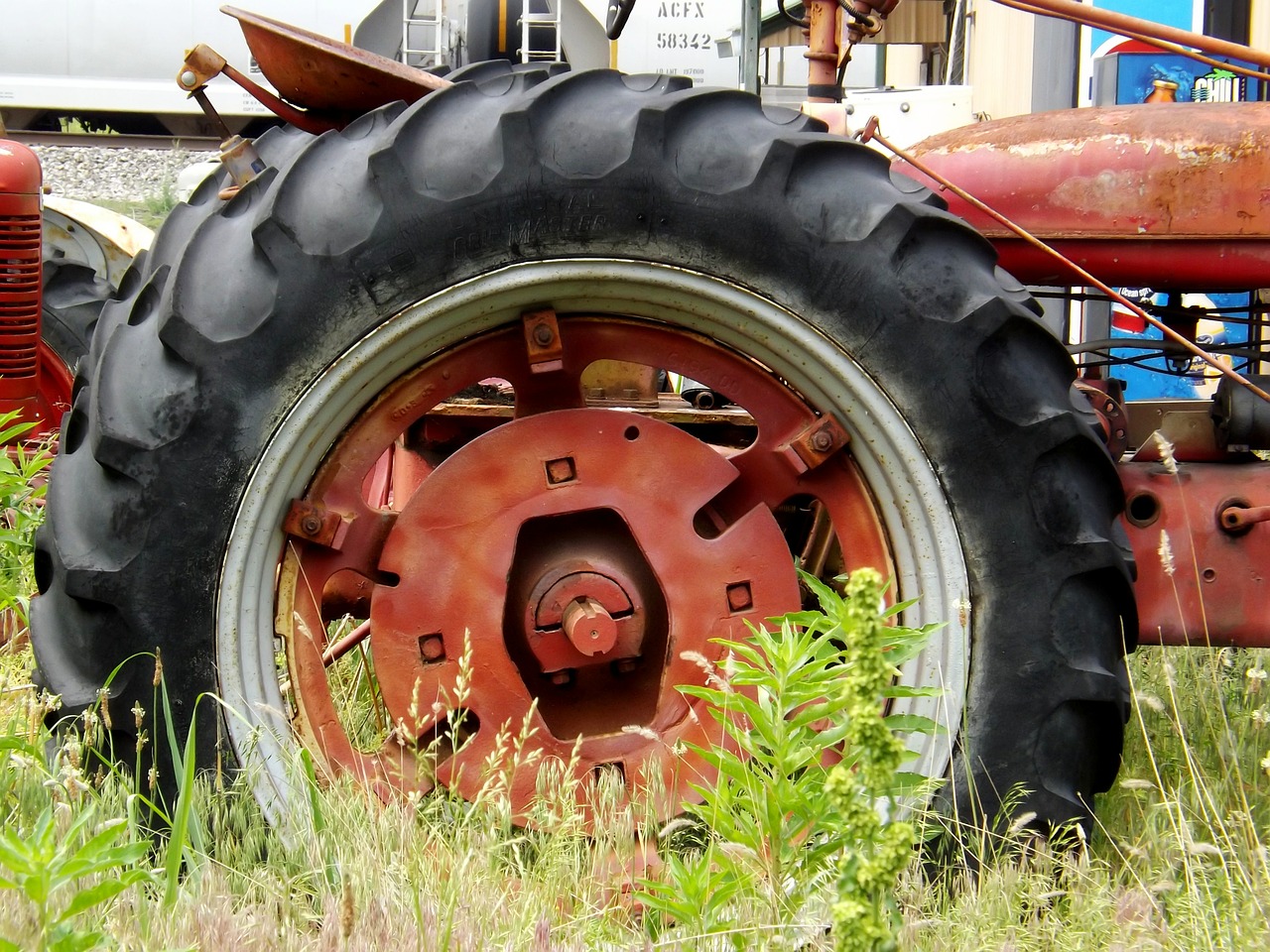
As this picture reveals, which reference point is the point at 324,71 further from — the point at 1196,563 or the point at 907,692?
the point at 1196,563

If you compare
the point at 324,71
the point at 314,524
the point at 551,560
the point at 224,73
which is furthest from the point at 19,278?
the point at 551,560

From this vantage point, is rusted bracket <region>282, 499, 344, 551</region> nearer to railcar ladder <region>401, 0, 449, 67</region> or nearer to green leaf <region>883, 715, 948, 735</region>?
green leaf <region>883, 715, 948, 735</region>

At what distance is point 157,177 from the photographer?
1475 cm

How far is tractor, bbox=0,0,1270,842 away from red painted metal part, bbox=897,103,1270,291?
2.02ft

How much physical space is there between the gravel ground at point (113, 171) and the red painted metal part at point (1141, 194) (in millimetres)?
12123

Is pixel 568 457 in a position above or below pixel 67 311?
below

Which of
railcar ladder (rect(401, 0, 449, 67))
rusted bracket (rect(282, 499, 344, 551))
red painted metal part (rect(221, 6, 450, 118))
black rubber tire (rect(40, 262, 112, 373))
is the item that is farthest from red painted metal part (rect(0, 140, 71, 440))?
railcar ladder (rect(401, 0, 449, 67))

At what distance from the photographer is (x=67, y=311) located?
5.20m

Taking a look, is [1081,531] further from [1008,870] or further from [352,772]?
[352,772]

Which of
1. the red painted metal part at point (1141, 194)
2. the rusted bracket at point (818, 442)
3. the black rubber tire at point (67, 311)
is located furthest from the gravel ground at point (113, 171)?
the rusted bracket at point (818, 442)

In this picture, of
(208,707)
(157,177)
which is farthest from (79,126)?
(208,707)

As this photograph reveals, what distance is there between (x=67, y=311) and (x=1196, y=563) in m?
4.37

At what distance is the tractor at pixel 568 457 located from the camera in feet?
6.67

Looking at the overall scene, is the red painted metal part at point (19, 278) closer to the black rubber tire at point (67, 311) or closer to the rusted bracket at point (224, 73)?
the black rubber tire at point (67, 311)
